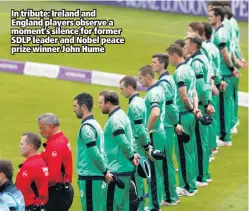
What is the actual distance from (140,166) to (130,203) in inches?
27.6

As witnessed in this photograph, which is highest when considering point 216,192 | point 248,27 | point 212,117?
point 248,27

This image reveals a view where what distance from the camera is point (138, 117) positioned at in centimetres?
1739

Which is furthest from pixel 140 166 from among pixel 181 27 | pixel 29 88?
pixel 181 27

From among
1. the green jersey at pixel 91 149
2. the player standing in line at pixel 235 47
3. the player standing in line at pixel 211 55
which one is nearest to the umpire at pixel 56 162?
the green jersey at pixel 91 149

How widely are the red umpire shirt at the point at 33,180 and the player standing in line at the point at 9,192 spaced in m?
0.77

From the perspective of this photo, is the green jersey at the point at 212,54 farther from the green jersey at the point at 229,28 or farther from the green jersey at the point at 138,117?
the green jersey at the point at 138,117

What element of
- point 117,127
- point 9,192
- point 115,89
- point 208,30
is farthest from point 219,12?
point 9,192

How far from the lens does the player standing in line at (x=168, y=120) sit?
61.0ft

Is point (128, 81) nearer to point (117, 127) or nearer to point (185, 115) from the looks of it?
point (117, 127)

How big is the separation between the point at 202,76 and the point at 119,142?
4.19 m

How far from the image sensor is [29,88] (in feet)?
90.4

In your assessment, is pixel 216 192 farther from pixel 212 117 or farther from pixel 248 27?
pixel 248 27

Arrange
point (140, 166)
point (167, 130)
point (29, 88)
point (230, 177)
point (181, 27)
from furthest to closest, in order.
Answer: point (181, 27) → point (29, 88) → point (230, 177) → point (167, 130) → point (140, 166)

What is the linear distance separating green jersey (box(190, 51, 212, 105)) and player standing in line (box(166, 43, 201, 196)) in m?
0.58
